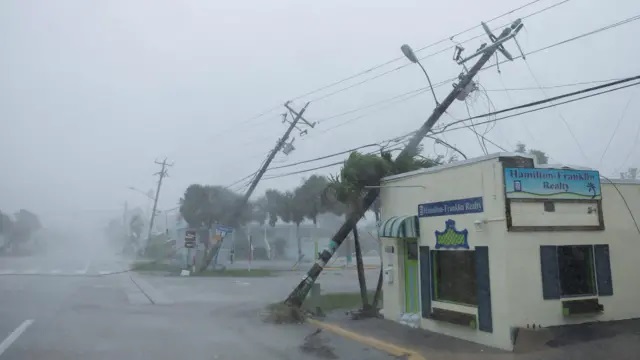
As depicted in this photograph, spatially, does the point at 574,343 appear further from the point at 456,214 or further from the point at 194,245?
the point at 194,245

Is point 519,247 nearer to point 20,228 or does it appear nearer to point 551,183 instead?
point 551,183

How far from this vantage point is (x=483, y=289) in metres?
10.5

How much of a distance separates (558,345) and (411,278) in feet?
14.4

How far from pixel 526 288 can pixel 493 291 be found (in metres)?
0.56

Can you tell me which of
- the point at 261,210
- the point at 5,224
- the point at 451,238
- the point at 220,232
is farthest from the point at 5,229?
the point at 451,238

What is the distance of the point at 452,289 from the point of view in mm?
11719

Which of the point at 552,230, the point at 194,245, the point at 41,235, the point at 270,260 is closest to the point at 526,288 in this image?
the point at 552,230

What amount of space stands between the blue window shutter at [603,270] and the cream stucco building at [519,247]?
2 centimetres

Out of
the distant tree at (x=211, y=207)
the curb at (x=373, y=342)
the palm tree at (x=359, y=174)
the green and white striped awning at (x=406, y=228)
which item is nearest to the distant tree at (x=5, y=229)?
the distant tree at (x=211, y=207)

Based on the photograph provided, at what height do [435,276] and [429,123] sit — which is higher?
[429,123]

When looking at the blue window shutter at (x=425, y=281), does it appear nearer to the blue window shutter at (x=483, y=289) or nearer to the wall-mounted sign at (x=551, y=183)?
the blue window shutter at (x=483, y=289)

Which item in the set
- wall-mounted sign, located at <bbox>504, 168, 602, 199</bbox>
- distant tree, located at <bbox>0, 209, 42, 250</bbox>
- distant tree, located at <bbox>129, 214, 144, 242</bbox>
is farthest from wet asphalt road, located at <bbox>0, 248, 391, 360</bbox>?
distant tree, located at <bbox>129, 214, 144, 242</bbox>

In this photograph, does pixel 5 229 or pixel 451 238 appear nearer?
pixel 451 238

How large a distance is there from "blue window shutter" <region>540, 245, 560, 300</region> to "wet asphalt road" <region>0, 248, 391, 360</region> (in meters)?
3.13
